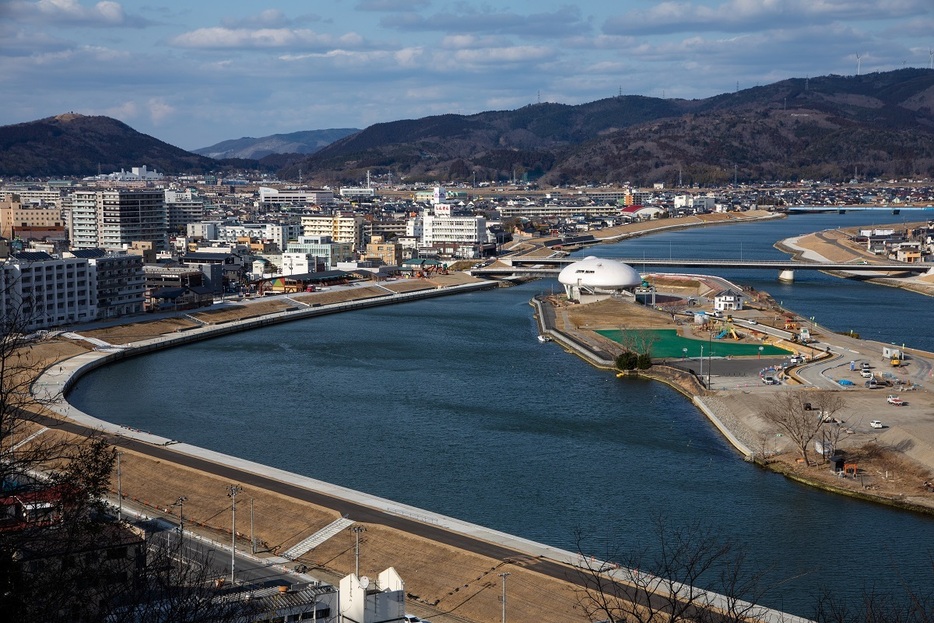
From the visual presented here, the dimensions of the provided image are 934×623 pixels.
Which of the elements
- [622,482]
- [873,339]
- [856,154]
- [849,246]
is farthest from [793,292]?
[856,154]

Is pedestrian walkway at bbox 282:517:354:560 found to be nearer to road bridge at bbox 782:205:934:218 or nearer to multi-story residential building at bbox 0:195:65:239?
→ multi-story residential building at bbox 0:195:65:239

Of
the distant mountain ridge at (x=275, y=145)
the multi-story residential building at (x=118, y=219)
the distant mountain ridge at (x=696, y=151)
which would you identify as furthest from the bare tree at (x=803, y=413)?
the distant mountain ridge at (x=275, y=145)

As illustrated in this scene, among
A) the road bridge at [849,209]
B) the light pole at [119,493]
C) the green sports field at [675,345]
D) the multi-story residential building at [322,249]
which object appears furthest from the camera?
the road bridge at [849,209]

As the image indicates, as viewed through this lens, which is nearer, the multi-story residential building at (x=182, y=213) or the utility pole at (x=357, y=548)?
the utility pole at (x=357, y=548)

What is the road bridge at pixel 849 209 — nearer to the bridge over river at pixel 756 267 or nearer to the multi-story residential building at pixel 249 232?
the bridge over river at pixel 756 267

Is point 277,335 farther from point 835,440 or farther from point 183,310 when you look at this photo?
point 835,440

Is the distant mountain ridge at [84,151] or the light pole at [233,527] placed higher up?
the distant mountain ridge at [84,151]
